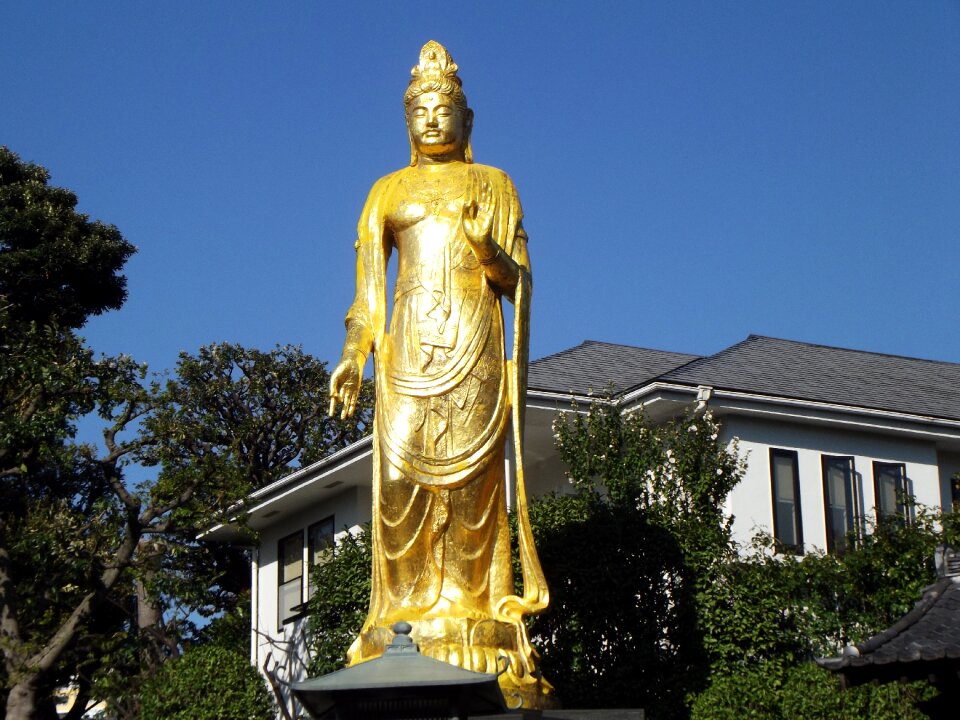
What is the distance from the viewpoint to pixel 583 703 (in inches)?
571

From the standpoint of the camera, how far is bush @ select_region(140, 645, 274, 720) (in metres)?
16.5

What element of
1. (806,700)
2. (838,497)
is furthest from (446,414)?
(838,497)

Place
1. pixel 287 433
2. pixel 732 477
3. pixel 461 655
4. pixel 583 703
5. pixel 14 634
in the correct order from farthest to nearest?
1. pixel 287 433
2. pixel 14 634
3. pixel 732 477
4. pixel 583 703
5. pixel 461 655

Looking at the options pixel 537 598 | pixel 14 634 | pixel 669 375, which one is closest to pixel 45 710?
pixel 14 634

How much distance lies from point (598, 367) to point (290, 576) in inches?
201

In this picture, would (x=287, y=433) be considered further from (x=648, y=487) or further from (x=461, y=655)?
(x=461, y=655)

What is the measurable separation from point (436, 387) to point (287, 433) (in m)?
17.2

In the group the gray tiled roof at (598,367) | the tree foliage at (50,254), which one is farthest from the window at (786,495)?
the tree foliage at (50,254)

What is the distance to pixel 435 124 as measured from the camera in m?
11.9

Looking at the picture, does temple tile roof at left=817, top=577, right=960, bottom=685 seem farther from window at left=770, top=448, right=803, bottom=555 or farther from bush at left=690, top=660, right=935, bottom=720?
window at left=770, top=448, right=803, bottom=555

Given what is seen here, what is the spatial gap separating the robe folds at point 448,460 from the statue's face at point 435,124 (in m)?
0.47

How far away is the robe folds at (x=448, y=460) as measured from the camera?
1088 cm

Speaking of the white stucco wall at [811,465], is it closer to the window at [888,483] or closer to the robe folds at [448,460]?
the window at [888,483]

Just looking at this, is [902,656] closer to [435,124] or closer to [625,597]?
[435,124]
